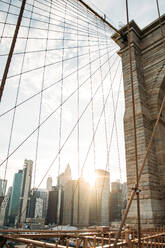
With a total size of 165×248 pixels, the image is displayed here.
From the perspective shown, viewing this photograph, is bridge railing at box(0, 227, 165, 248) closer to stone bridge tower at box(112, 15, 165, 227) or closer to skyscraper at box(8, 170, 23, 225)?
stone bridge tower at box(112, 15, 165, 227)

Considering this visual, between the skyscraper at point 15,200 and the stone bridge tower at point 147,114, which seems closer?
the stone bridge tower at point 147,114

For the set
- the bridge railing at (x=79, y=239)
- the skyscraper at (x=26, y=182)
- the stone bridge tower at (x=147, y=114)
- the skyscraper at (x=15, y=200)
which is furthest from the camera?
the skyscraper at (x=15, y=200)

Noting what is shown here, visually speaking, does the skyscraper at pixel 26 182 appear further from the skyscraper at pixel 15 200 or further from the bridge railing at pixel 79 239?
the skyscraper at pixel 15 200

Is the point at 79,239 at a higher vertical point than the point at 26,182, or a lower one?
lower

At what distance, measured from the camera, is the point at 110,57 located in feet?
32.0

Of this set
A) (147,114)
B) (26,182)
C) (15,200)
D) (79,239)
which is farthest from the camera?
(15,200)

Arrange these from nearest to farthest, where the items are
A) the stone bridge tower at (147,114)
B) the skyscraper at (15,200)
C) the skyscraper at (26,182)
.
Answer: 1. the skyscraper at (26,182)
2. the stone bridge tower at (147,114)
3. the skyscraper at (15,200)

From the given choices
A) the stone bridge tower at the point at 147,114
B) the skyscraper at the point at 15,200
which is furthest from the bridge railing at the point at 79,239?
the skyscraper at the point at 15,200

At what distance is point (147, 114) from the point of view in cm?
825

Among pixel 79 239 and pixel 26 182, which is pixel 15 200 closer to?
pixel 26 182

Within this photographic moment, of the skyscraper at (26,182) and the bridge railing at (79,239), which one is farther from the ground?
the skyscraper at (26,182)

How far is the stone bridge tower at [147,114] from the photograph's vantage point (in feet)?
22.2

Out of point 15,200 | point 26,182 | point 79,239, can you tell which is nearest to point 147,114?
point 79,239

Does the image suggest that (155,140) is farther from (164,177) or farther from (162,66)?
(162,66)
